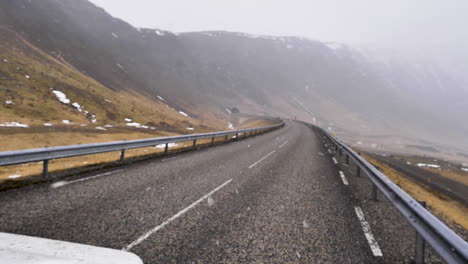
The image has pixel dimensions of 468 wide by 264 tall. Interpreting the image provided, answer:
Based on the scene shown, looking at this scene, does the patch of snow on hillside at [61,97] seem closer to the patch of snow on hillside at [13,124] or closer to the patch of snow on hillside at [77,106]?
the patch of snow on hillside at [77,106]

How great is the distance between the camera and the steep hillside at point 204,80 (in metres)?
56.4

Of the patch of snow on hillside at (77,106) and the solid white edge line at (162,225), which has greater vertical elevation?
the patch of snow on hillside at (77,106)

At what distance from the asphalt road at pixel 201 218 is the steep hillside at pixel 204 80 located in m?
24.9

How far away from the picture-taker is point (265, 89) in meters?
156

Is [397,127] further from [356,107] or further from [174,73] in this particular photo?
[174,73]

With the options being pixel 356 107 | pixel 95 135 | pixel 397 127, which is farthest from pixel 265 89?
pixel 95 135

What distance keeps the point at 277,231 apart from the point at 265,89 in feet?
515

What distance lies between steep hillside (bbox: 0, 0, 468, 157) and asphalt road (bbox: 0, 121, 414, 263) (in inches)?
979

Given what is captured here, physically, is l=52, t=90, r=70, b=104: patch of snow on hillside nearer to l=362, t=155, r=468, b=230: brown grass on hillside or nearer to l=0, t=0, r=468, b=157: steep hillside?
l=0, t=0, r=468, b=157: steep hillside

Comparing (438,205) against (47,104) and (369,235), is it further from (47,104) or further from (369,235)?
(47,104)

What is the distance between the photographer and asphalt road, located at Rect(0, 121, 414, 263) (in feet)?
10.5

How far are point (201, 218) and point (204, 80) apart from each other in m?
122

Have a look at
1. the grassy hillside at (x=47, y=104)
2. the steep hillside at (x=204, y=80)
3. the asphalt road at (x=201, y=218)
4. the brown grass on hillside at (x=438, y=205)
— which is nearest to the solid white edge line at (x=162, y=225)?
the asphalt road at (x=201, y=218)

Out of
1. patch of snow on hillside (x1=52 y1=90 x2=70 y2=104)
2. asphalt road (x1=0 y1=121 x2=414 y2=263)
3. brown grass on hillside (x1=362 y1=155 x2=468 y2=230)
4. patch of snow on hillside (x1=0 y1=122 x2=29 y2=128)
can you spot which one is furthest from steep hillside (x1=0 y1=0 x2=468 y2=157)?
brown grass on hillside (x1=362 y1=155 x2=468 y2=230)
